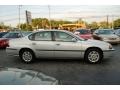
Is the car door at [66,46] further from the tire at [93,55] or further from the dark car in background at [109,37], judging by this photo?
the dark car in background at [109,37]

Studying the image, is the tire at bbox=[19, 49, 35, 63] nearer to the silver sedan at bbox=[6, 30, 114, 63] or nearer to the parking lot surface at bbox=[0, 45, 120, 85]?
the silver sedan at bbox=[6, 30, 114, 63]

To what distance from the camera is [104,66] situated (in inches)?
361

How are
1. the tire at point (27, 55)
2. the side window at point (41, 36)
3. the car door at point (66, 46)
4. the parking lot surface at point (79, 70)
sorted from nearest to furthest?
the parking lot surface at point (79, 70) < the car door at point (66, 46) < the side window at point (41, 36) < the tire at point (27, 55)

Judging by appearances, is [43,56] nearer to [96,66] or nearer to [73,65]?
[73,65]

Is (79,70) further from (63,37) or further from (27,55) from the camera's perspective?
(27,55)

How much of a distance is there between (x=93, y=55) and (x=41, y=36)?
2.28 metres

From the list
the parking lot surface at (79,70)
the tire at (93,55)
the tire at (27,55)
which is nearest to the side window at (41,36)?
the tire at (27,55)

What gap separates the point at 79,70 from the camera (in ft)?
27.8

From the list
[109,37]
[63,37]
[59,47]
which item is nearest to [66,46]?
[59,47]

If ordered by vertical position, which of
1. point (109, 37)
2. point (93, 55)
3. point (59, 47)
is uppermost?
point (109, 37)

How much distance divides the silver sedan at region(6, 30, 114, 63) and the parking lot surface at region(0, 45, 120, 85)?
1.12 feet

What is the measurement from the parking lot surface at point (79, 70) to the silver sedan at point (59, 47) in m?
0.34

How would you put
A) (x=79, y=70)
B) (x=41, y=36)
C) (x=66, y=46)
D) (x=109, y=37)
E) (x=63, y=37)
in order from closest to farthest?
(x=79, y=70), (x=66, y=46), (x=63, y=37), (x=41, y=36), (x=109, y=37)

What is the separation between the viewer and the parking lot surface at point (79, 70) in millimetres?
6870
